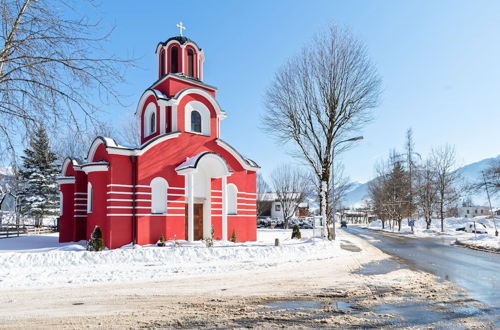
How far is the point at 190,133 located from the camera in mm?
21469

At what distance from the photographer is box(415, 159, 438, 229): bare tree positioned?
152 ft

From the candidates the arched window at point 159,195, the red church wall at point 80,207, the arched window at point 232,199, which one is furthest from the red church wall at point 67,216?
the arched window at point 232,199

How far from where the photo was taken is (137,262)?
14.5 metres

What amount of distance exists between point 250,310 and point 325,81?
60.7 ft

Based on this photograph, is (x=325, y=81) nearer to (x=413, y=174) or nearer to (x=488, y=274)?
(x=488, y=274)

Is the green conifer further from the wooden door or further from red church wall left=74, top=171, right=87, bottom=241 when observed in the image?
the wooden door

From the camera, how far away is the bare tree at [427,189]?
152ft

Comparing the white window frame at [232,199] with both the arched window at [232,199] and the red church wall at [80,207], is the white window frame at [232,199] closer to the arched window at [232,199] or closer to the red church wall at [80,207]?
the arched window at [232,199]

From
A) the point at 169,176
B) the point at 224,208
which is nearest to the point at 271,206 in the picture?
the point at 224,208

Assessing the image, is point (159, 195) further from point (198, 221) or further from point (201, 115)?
point (201, 115)

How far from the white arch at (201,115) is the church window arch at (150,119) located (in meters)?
2.26

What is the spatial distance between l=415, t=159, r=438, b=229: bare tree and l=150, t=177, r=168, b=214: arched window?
1513 inches

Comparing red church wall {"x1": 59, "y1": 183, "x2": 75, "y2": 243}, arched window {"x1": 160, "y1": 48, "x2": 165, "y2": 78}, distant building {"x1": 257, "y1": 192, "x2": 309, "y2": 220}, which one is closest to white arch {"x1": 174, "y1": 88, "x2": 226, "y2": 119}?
arched window {"x1": 160, "y1": 48, "x2": 165, "y2": 78}

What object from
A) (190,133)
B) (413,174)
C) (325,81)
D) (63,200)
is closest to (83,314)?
(190,133)
